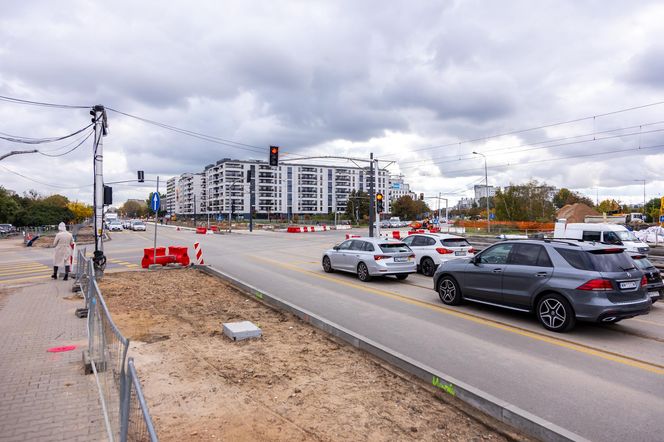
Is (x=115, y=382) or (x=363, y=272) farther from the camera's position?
(x=363, y=272)

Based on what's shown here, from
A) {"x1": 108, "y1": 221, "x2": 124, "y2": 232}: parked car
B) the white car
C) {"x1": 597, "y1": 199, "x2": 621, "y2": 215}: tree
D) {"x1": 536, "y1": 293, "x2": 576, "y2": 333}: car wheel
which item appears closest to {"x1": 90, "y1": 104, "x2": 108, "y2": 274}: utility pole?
the white car

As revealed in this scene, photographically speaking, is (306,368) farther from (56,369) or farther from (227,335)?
(56,369)

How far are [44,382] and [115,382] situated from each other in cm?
207

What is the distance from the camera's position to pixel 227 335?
6.97 metres

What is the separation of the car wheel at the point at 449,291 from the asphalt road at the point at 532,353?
8.7 inches

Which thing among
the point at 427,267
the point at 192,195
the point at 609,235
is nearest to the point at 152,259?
the point at 427,267

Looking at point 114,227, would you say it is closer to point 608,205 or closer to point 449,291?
point 449,291

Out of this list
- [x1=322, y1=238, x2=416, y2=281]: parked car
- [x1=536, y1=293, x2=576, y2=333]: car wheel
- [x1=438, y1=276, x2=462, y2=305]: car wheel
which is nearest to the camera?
[x1=536, y1=293, x2=576, y2=333]: car wheel

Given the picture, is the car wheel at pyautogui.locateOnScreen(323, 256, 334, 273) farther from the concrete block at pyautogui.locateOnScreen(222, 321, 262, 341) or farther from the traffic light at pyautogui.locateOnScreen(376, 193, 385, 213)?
the traffic light at pyautogui.locateOnScreen(376, 193, 385, 213)

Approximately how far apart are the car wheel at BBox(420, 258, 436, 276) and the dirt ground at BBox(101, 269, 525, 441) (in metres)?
7.88

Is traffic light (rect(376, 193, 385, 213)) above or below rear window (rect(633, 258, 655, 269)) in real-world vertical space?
above

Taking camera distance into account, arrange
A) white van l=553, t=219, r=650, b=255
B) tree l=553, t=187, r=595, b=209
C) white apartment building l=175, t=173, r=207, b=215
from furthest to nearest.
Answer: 1. white apartment building l=175, t=173, r=207, b=215
2. tree l=553, t=187, r=595, b=209
3. white van l=553, t=219, r=650, b=255

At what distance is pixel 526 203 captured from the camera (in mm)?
60188

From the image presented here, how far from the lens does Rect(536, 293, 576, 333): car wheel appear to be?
7262mm
